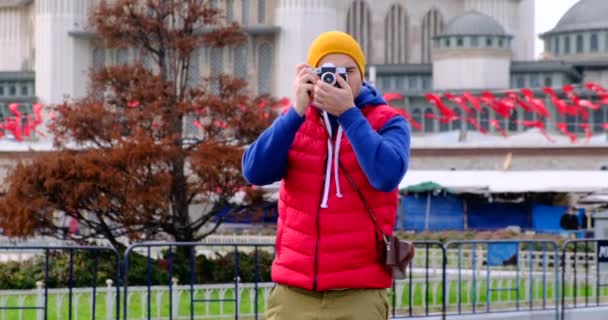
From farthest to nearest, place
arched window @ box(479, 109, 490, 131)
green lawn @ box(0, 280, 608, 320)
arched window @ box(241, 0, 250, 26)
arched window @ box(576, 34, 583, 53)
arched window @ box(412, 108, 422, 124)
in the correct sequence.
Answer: arched window @ box(576, 34, 583, 53) → arched window @ box(241, 0, 250, 26) → arched window @ box(412, 108, 422, 124) → arched window @ box(479, 109, 490, 131) → green lawn @ box(0, 280, 608, 320)

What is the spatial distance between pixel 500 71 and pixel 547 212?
24.8 metres

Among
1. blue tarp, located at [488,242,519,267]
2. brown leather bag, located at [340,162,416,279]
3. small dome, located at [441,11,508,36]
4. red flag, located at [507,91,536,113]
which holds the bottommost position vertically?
blue tarp, located at [488,242,519,267]

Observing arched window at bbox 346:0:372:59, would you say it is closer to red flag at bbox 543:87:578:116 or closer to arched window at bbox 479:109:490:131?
arched window at bbox 479:109:490:131

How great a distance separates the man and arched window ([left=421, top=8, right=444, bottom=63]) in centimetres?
6816

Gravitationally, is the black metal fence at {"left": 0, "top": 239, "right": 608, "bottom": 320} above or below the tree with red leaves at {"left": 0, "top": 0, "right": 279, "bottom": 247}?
below

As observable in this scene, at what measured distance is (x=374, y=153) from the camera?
670 centimetres

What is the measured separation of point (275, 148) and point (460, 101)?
53.8 m

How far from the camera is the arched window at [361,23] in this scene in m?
74.1

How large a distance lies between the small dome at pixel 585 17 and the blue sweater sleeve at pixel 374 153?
64.7m

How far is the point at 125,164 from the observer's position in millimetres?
23484

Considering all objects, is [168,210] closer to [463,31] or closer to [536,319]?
[536,319]

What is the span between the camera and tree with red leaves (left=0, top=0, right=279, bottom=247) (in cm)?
2297

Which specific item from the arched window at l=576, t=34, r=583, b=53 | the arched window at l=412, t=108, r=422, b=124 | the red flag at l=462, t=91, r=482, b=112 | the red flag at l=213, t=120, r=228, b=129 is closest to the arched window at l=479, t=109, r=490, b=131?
the red flag at l=462, t=91, r=482, b=112

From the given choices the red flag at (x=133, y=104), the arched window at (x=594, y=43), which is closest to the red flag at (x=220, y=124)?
the red flag at (x=133, y=104)
